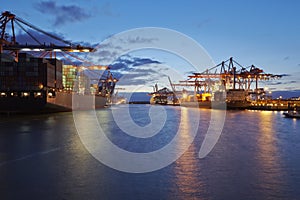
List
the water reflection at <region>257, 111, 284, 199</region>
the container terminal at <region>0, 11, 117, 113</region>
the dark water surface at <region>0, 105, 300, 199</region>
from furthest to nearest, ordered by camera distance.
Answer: the container terminal at <region>0, 11, 117, 113</region> < the water reflection at <region>257, 111, 284, 199</region> < the dark water surface at <region>0, 105, 300, 199</region>

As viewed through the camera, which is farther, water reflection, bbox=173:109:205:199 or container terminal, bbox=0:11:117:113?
container terminal, bbox=0:11:117:113

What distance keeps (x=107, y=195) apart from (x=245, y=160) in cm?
568

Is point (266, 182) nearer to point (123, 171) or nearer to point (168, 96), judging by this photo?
point (123, 171)

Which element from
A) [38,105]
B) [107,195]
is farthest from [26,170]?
[38,105]

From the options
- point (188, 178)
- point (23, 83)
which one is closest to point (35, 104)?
point (23, 83)

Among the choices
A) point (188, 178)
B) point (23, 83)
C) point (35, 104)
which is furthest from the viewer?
point (23, 83)

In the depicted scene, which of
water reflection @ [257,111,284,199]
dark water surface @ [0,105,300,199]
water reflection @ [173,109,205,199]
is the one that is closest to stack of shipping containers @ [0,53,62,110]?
dark water surface @ [0,105,300,199]

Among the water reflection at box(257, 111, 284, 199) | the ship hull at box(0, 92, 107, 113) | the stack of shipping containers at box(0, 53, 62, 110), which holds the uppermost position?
the stack of shipping containers at box(0, 53, 62, 110)

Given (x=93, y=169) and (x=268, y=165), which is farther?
(x=268, y=165)

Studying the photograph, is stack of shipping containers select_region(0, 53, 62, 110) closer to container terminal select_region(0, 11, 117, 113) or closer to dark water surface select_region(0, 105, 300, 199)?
container terminal select_region(0, 11, 117, 113)

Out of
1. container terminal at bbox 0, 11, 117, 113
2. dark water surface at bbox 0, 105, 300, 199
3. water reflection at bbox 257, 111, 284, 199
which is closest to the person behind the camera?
dark water surface at bbox 0, 105, 300, 199

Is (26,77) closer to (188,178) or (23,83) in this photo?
(23,83)

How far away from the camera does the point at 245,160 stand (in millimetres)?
9711

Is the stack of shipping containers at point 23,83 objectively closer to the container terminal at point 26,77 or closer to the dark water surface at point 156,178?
the container terminal at point 26,77
